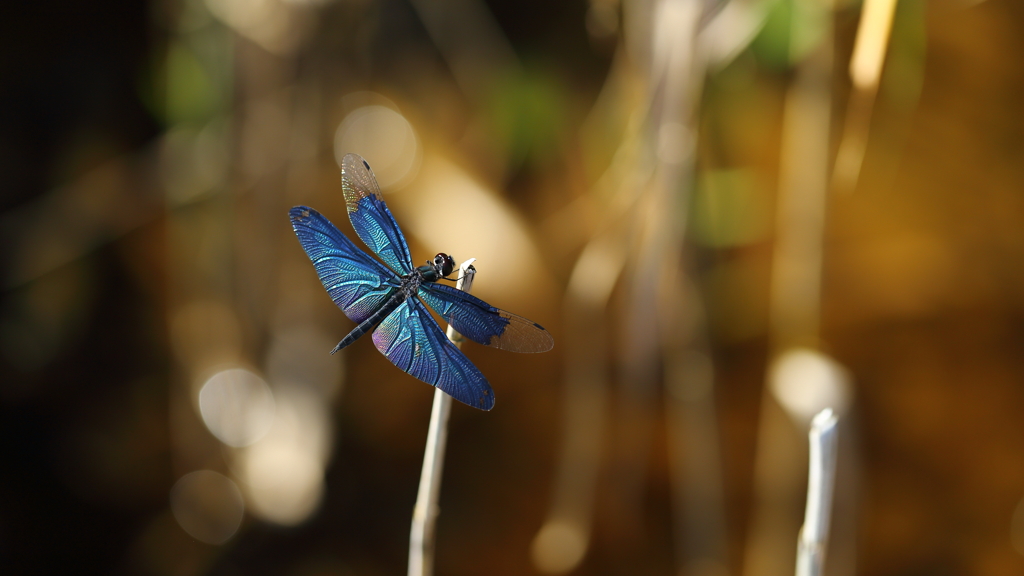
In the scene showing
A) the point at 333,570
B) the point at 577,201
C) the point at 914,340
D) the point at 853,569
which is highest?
the point at 577,201

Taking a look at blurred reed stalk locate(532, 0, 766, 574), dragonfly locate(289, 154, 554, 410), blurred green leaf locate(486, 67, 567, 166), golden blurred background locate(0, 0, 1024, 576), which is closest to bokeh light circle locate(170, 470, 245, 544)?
golden blurred background locate(0, 0, 1024, 576)

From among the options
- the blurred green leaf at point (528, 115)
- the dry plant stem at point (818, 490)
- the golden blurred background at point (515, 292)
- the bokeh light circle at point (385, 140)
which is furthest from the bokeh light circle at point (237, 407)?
the dry plant stem at point (818, 490)

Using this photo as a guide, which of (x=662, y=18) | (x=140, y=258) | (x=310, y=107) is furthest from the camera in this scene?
(x=140, y=258)

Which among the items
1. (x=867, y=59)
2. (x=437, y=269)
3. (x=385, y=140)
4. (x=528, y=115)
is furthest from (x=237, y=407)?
(x=867, y=59)

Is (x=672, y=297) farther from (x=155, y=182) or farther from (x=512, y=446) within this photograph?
(x=155, y=182)

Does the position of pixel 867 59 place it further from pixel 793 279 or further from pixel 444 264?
pixel 444 264

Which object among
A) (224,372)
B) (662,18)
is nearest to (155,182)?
(224,372)
